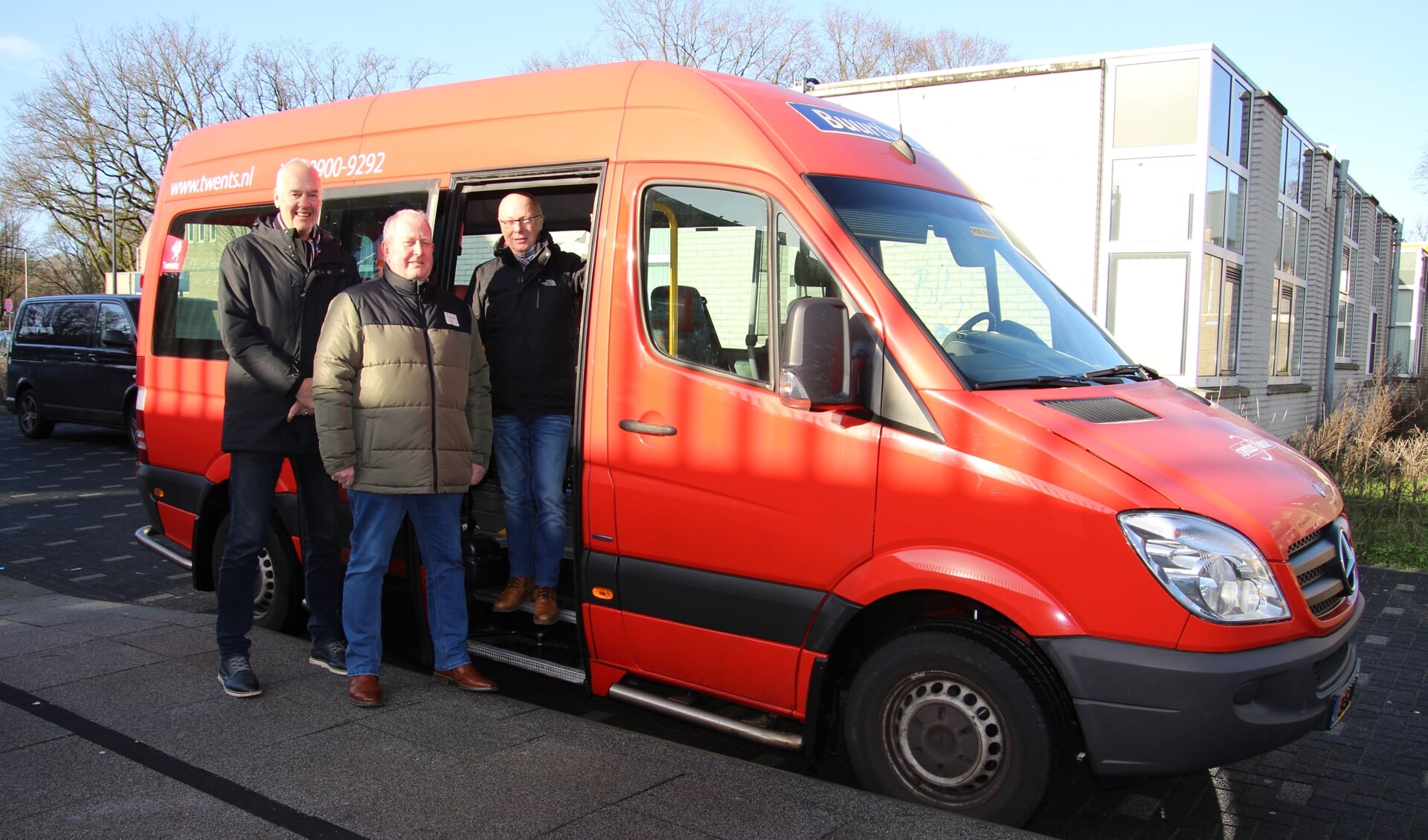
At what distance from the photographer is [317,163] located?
17.9 feet

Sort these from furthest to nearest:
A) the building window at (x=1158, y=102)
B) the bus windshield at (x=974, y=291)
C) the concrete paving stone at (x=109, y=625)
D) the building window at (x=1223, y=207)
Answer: the building window at (x=1223, y=207) → the building window at (x=1158, y=102) → the concrete paving stone at (x=109, y=625) → the bus windshield at (x=974, y=291)

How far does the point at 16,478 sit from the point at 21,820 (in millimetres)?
10547

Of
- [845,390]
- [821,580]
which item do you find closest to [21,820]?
[821,580]

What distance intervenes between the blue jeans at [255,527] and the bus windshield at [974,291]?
8.20 feet

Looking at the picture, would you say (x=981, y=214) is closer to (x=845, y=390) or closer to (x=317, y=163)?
(x=845, y=390)

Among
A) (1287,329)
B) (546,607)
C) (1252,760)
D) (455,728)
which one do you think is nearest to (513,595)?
(546,607)

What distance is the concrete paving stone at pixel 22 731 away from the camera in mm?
3708

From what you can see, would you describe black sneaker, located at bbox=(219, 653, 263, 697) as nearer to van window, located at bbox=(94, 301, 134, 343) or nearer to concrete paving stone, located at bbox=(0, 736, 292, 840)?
concrete paving stone, located at bbox=(0, 736, 292, 840)

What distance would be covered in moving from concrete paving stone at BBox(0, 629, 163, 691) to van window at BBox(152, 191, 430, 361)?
1532 millimetres

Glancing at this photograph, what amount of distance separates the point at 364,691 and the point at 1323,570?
3499 millimetres

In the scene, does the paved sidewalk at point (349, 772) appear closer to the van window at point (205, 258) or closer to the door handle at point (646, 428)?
the door handle at point (646, 428)

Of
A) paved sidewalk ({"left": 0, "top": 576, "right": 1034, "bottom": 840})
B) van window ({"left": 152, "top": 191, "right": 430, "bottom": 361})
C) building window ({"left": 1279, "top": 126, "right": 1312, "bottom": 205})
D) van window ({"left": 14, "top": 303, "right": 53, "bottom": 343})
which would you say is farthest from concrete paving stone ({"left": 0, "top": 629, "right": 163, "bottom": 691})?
building window ({"left": 1279, "top": 126, "right": 1312, "bottom": 205})

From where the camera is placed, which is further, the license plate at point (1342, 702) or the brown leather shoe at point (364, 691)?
the brown leather shoe at point (364, 691)

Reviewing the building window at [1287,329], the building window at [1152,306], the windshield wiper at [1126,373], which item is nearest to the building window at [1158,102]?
the building window at [1152,306]
